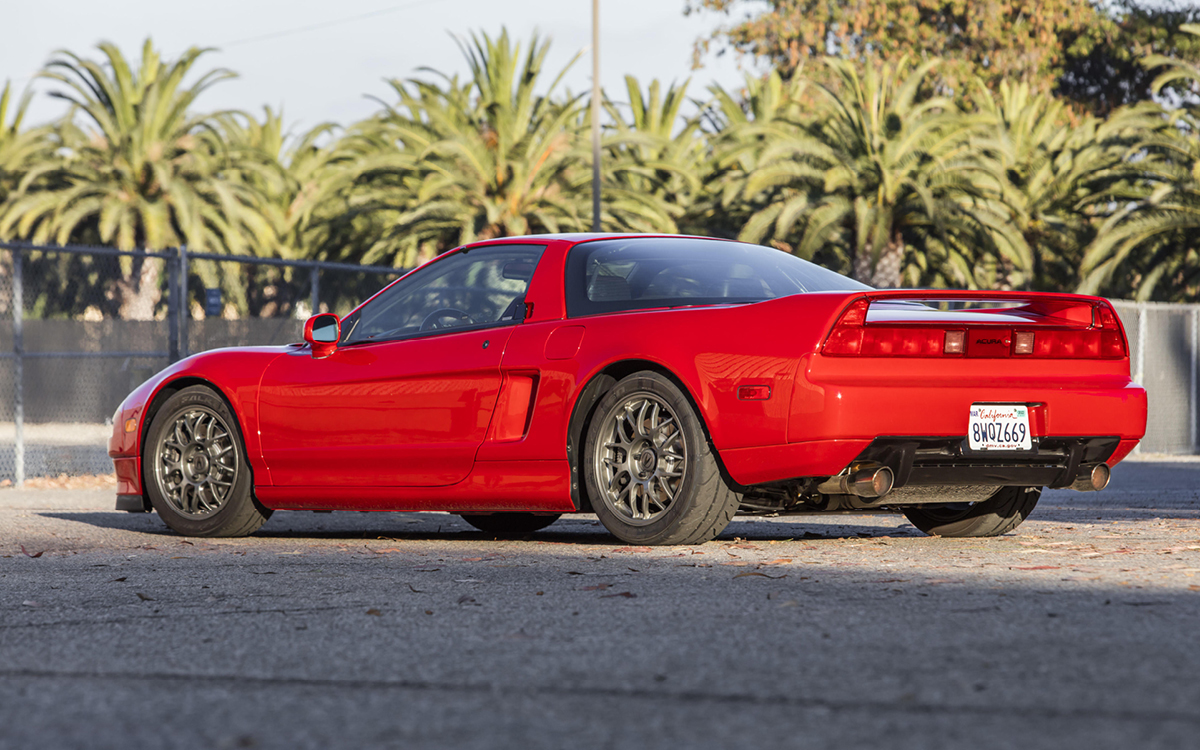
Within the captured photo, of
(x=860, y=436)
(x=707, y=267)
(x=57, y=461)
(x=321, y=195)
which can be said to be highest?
(x=321, y=195)

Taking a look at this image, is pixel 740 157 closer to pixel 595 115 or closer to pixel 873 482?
pixel 595 115

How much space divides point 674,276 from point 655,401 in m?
0.68

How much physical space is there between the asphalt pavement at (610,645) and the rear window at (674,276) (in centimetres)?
105

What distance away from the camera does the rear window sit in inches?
251

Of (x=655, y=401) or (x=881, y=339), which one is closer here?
(x=881, y=339)

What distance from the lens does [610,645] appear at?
12.9ft

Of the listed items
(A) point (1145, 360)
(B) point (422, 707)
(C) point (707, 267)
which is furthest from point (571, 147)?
(B) point (422, 707)

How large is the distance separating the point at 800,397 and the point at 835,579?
77 centimetres

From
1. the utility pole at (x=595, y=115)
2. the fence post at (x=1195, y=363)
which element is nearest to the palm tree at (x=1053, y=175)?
the utility pole at (x=595, y=115)

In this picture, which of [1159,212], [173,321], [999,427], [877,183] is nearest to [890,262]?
[877,183]

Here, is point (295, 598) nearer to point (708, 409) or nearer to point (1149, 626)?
point (708, 409)

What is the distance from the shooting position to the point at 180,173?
2912 centimetres

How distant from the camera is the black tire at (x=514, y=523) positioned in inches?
304

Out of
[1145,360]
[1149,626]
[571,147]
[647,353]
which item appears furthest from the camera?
[571,147]
